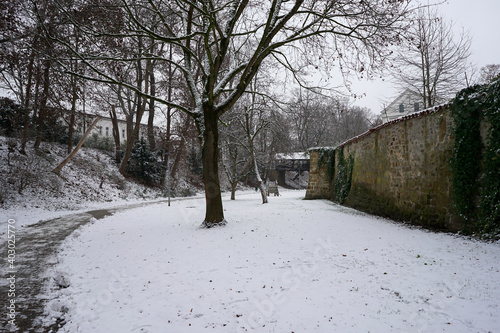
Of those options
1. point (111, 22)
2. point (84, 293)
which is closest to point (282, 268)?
point (84, 293)

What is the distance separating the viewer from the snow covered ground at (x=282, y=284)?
103 inches

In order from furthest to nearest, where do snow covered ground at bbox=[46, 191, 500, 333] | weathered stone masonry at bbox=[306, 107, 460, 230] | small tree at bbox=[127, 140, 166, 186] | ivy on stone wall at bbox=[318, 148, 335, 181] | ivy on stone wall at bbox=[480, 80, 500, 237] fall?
1. small tree at bbox=[127, 140, 166, 186]
2. ivy on stone wall at bbox=[318, 148, 335, 181]
3. weathered stone masonry at bbox=[306, 107, 460, 230]
4. ivy on stone wall at bbox=[480, 80, 500, 237]
5. snow covered ground at bbox=[46, 191, 500, 333]

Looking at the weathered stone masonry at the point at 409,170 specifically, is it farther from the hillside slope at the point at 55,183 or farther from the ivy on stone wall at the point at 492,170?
the hillside slope at the point at 55,183

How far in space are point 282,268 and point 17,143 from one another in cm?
1651

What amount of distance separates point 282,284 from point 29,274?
154 inches

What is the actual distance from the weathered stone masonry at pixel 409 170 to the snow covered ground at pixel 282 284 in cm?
133

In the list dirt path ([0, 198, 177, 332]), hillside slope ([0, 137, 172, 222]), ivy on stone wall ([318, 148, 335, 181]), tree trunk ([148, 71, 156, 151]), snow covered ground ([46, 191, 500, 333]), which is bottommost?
dirt path ([0, 198, 177, 332])

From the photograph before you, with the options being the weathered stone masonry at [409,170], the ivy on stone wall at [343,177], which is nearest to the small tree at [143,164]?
the ivy on stone wall at [343,177]

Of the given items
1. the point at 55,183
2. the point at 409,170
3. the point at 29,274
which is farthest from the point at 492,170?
the point at 55,183

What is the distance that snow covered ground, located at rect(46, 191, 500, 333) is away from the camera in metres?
2.60

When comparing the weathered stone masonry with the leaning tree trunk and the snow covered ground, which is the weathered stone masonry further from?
the leaning tree trunk

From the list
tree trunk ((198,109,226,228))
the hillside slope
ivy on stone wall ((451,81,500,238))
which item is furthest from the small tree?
ivy on stone wall ((451,81,500,238))

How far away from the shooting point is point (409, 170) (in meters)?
7.64

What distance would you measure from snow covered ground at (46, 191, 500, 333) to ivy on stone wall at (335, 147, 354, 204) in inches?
251
